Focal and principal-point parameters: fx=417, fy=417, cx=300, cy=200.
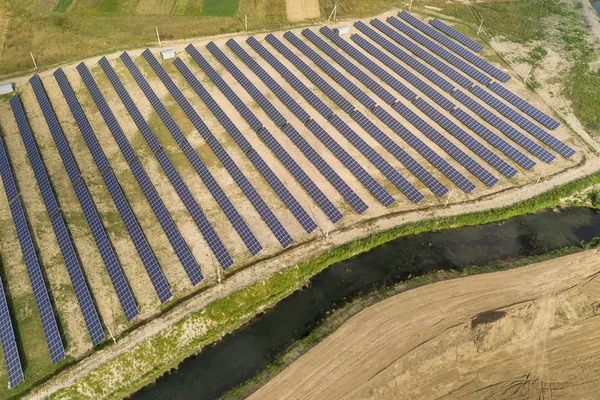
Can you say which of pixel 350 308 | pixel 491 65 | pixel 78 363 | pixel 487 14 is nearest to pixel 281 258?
pixel 350 308

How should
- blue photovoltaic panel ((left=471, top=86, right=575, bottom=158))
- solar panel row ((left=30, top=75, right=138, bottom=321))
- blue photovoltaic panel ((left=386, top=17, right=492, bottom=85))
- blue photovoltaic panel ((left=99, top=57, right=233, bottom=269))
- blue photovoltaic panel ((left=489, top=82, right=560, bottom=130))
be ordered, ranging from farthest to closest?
blue photovoltaic panel ((left=386, top=17, right=492, bottom=85))
blue photovoltaic panel ((left=489, top=82, right=560, bottom=130))
blue photovoltaic panel ((left=471, top=86, right=575, bottom=158))
blue photovoltaic panel ((left=99, top=57, right=233, bottom=269))
solar panel row ((left=30, top=75, right=138, bottom=321))

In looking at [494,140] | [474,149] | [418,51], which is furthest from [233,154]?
[418,51]

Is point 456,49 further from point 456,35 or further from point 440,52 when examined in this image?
point 456,35

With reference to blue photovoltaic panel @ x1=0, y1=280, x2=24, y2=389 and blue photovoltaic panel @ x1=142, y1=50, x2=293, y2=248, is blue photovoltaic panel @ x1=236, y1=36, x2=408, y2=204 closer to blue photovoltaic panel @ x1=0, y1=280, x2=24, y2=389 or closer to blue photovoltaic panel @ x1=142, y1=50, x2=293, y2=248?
blue photovoltaic panel @ x1=142, y1=50, x2=293, y2=248

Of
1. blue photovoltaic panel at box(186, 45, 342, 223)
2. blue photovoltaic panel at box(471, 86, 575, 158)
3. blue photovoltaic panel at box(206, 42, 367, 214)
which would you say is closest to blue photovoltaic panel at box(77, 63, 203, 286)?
blue photovoltaic panel at box(186, 45, 342, 223)

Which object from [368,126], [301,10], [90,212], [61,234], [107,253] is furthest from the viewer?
[301,10]

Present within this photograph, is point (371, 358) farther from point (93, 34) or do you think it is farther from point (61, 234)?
point (93, 34)
